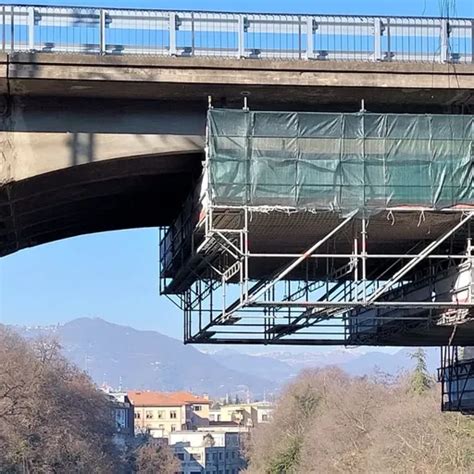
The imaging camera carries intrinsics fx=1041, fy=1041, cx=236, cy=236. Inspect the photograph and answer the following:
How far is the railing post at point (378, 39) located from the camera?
2017 centimetres

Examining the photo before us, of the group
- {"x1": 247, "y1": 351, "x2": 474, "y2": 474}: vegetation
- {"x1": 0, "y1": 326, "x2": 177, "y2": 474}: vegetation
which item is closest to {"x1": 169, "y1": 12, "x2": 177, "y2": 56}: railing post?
{"x1": 247, "y1": 351, "x2": 474, "y2": 474}: vegetation

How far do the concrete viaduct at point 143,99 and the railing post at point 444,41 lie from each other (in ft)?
1.18

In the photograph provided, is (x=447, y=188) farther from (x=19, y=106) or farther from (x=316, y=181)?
(x=19, y=106)

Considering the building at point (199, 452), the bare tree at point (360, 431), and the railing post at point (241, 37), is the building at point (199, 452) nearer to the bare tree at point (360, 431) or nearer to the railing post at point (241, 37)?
the bare tree at point (360, 431)

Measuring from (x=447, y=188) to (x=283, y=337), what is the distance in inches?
386

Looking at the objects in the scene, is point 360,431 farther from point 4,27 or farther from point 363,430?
point 4,27

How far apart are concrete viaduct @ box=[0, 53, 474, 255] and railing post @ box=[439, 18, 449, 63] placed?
0.36 meters

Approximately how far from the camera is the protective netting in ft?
66.5

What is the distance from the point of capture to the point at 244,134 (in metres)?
20.3

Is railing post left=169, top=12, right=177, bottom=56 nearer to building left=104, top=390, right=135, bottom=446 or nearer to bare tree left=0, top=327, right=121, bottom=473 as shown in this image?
bare tree left=0, top=327, right=121, bottom=473

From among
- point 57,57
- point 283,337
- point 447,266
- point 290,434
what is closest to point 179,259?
point 283,337

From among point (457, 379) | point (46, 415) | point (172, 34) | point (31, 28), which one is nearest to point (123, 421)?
point (46, 415)

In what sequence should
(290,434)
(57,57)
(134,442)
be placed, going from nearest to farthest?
(57,57) → (290,434) → (134,442)

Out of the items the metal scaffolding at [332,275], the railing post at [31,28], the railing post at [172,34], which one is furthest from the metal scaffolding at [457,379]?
the railing post at [31,28]
